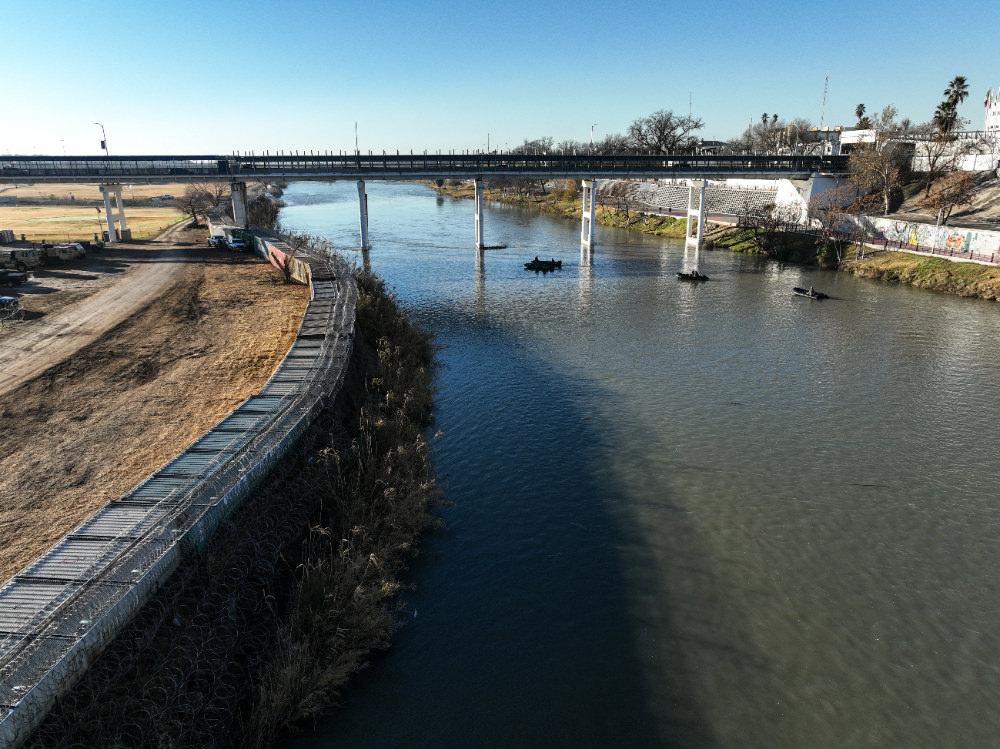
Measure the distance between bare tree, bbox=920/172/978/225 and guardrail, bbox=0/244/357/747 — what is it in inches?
2580

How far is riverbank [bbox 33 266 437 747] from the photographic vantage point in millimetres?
11180

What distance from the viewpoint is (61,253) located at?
53656 mm

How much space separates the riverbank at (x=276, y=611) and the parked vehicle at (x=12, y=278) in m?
34.6

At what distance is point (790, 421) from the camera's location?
28750 millimetres

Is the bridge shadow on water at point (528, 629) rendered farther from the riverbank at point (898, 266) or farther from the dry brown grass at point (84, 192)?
the dry brown grass at point (84, 192)

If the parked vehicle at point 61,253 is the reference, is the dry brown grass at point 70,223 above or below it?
above

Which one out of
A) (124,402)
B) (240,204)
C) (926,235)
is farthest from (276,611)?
(926,235)

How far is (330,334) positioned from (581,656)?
62.7 feet

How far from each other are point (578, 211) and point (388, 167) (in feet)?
207

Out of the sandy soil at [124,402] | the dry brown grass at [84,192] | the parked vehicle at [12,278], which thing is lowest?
the sandy soil at [124,402]

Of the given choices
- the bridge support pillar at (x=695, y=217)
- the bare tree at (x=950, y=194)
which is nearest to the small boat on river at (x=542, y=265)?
the bridge support pillar at (x=695, y=217)

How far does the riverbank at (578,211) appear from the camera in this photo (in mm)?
99688

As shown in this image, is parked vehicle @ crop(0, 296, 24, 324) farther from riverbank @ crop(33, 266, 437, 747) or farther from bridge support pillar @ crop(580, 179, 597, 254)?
bridge support pillar @ crop(580, 179, 597, 254)

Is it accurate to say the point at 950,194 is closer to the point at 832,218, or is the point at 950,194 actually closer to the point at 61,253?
the point at 832,218
